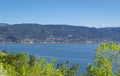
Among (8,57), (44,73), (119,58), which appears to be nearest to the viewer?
(119,58)

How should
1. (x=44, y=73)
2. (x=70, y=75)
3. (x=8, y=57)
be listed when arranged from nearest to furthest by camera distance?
(x=44, y=73)
(x=70, y=75)
(x=8, y=57)

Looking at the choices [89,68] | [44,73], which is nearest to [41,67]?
[44,73]

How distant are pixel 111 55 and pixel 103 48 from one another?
3.17 feet

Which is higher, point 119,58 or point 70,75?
point 119,58

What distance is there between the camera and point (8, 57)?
278 feet

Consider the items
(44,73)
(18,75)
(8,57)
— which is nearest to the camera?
(44,73)

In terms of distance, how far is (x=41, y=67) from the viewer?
146 feet

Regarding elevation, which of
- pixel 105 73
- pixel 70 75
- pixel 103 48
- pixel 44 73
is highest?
pixel 103 48

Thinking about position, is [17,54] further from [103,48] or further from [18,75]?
[103,48]

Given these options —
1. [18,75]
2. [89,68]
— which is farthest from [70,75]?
[89,68]

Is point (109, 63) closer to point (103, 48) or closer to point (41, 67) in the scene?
point (103, 48)

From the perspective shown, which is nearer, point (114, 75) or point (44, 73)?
point (114, 75)

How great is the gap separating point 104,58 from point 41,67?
688 inches

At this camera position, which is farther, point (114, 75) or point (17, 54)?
point (17, 54)
